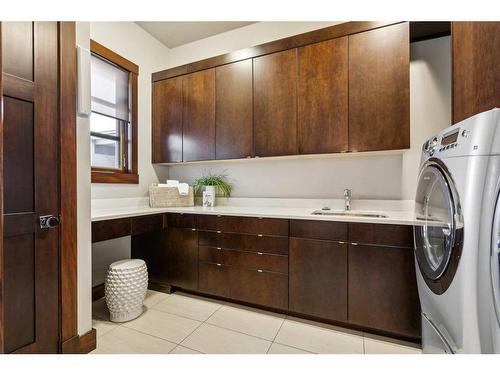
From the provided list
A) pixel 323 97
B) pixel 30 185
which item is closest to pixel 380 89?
pixel 323 97

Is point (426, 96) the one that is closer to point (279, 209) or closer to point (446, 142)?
point (446, 142)

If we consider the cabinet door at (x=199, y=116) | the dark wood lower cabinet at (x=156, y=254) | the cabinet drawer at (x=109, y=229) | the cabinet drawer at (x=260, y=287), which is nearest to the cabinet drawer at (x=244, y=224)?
the cabinet drawer at (x=260, y=287)

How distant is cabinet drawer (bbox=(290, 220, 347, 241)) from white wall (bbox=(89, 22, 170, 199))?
184cm

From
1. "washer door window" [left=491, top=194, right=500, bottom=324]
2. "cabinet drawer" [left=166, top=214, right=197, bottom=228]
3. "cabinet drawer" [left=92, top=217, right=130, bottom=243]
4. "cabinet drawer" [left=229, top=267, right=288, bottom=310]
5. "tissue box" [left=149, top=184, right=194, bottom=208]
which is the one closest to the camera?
"washer door window" [left=491, top=194, right=500, bottom=324]

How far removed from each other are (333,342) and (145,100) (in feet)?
9.85

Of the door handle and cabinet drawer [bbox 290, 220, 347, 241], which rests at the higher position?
the door handle

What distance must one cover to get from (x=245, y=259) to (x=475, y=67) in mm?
1922

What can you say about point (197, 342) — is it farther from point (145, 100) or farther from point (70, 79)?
point (145, 100)

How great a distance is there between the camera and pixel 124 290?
5.72 ft

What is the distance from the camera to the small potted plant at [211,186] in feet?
8.39

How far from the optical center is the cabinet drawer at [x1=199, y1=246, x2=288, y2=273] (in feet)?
6.16

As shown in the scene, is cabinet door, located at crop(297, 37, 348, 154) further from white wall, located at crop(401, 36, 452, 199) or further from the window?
the window

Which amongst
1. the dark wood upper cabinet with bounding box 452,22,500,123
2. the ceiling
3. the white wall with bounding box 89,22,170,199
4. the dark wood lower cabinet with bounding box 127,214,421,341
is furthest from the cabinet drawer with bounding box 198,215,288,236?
the ceiling
